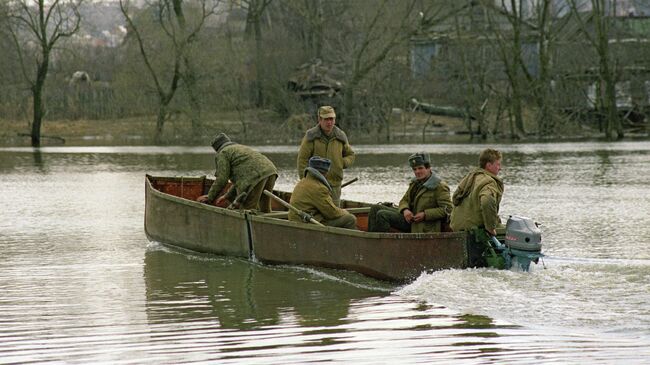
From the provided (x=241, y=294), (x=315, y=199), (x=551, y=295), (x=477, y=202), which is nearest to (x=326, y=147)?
(x=315, y=199)

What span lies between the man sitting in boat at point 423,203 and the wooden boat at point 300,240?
0.59 m

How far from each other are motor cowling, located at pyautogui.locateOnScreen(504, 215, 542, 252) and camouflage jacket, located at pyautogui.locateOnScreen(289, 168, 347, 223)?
2.54 meters

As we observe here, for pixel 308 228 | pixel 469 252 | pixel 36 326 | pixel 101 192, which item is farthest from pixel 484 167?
pixel 101 192

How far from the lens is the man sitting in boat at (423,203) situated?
1242 cm

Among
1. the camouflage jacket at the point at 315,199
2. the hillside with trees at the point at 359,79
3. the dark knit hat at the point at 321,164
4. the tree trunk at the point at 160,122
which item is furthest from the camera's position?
the tree trunk at the point at 160,122

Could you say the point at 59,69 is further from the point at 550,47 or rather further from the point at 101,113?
the point at 550,47

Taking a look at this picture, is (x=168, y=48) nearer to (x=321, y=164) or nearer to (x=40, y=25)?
(x=40, y=25)

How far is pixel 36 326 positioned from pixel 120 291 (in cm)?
219

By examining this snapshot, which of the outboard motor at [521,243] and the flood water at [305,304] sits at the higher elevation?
the outboard motor at [521,243]

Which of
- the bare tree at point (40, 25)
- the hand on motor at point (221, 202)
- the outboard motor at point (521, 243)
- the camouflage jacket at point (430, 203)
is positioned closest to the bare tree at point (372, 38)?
the bare tree at point (40, 25)

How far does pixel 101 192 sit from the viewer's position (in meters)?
25.8

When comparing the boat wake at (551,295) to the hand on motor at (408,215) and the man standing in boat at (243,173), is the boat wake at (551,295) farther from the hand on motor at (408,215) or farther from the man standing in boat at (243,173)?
the man standing in boat at (243,173)

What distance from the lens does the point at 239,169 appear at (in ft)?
48.7

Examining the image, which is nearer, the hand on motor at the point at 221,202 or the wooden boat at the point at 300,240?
the wooden boat at the point at 300,240
